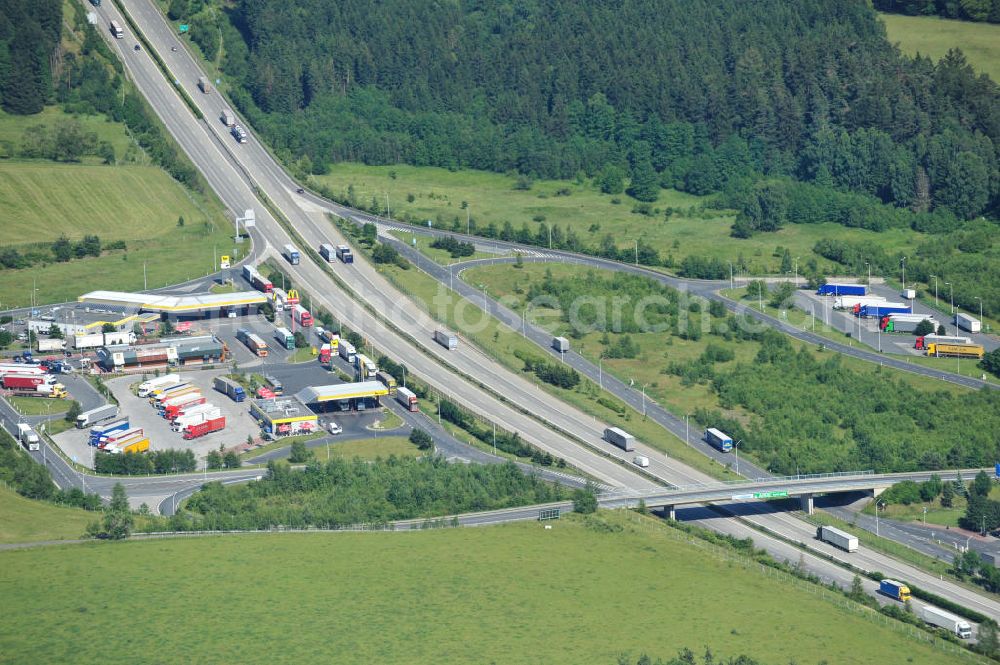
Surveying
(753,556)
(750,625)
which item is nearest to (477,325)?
(753,556)

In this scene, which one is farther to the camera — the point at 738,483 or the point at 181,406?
the point at 181,406

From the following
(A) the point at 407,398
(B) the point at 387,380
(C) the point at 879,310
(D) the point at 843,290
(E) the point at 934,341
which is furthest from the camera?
(D) the point at 843,290

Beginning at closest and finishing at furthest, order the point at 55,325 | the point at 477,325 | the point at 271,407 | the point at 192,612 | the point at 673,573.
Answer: the point at 192,612 < the point at 673,573 < the point at 271,407 < the point at 55,325 < the point at 477,325

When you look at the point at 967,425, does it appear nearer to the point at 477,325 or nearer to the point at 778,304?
the point at 778,304

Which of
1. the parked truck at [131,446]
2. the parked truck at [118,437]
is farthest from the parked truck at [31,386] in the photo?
A: the parked truck at [131,446]

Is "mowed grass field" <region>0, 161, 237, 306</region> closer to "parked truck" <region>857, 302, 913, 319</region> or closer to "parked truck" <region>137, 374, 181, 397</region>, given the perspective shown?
"parked truck" <region>137, 374, 181, 397</region>

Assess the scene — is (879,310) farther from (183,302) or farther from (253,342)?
(183,302)

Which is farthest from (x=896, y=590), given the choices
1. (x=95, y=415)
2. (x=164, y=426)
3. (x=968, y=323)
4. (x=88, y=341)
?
(x=88, y=341)
